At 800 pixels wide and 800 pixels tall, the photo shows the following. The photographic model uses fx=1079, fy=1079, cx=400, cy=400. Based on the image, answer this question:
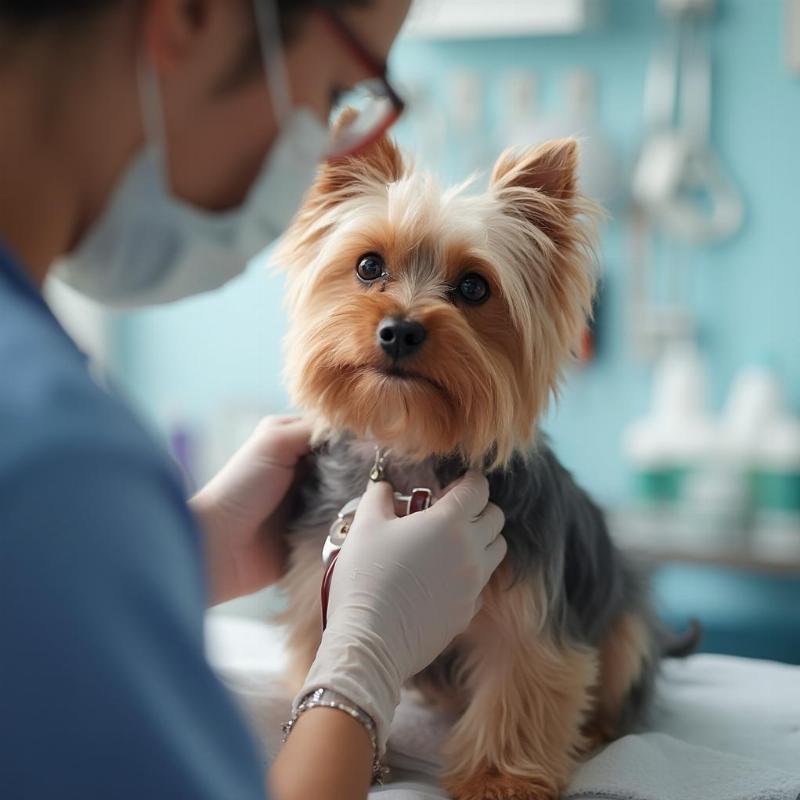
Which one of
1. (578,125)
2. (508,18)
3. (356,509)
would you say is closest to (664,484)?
(578,125)

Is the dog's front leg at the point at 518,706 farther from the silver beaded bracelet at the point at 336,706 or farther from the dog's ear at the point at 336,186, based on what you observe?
the dog's ear at the point at 336,186

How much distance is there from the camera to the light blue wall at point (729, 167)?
2.74m

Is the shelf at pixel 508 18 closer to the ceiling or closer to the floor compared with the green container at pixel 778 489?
closer to the ceiling

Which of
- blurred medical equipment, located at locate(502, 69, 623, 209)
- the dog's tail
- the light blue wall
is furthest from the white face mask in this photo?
blurred medical equipment, located at locate(502, 69, 623, 209)

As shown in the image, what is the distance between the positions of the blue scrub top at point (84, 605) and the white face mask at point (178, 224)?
19cm

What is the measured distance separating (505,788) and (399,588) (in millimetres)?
266

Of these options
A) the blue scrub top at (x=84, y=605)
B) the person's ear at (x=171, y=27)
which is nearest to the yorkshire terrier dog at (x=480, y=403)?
the person's ear at (x=171, y=27)

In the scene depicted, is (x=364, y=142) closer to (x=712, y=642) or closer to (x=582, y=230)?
(x=582, y=230)

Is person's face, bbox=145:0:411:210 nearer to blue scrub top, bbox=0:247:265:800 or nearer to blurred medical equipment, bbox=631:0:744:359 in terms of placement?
blue scrub top, bbox=0:247:265:800

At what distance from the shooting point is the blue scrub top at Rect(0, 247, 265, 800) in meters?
0.55

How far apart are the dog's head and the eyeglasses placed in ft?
0.74

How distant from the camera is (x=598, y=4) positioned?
2.78m

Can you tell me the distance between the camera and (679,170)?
9.00ft

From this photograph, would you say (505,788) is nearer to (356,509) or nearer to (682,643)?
(356,509)
